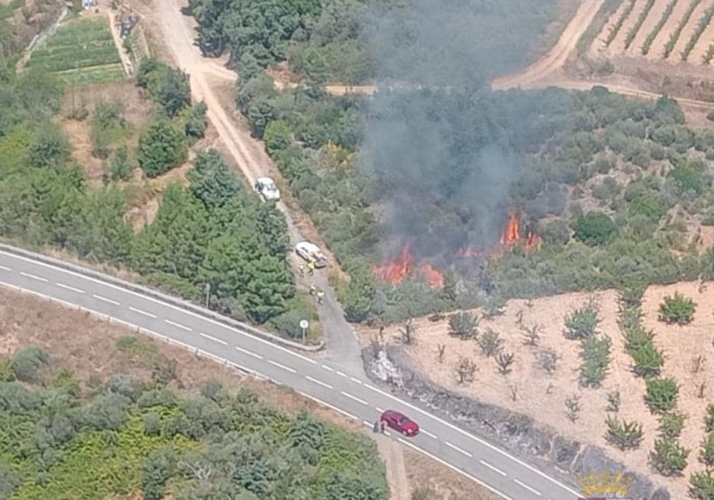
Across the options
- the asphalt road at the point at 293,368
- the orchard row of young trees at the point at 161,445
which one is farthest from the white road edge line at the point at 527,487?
the orchard row of young trees at the point at 161,445

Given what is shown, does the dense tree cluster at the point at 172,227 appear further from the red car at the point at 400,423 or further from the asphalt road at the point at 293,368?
the red car at the point at 400,423

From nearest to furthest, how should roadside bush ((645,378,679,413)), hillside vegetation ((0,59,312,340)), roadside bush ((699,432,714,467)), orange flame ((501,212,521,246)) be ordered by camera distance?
roadside bush ((699,432,714,467)) < roadside bush ((645,378,679,413)) < hillside vegetation ((0,59,312,340)) < orange flame ((501,212,521,246))

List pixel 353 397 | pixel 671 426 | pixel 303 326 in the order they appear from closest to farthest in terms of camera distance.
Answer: pixel 671 426 < pixel 353 397 < pixel 303 326

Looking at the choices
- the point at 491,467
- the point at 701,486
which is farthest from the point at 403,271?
the point at 701,486

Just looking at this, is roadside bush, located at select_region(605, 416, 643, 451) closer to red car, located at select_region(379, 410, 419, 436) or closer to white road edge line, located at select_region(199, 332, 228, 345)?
red car, located at select_region(379, 410, 419, 436)

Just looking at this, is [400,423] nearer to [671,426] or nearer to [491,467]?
[491,467]

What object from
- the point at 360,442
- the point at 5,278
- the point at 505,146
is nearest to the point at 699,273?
the point at 505,146

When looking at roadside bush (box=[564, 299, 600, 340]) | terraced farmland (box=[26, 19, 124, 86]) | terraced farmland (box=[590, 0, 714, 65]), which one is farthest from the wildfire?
terraced farmland (box=[26, 19, 124, 86])
